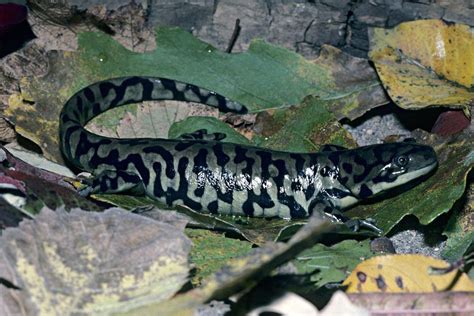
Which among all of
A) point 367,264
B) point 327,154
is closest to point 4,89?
point 327,154

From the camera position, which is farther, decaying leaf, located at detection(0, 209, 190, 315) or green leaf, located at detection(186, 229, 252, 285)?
green leaf, located at detection(186, 229, 252, 285)

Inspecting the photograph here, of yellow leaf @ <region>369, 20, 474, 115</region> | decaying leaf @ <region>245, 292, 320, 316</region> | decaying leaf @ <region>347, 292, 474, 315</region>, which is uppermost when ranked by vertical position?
yellow leaf @ <region>369, 20, 474, 115</region>

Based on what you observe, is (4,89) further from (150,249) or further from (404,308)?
(404,308)

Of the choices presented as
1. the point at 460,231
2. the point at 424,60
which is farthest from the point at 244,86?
the point at 460,231

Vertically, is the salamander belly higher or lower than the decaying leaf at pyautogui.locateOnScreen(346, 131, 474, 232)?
lower

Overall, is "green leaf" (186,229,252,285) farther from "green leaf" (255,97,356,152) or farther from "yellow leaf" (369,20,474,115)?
"yellow leaf" (369,20,474,115)

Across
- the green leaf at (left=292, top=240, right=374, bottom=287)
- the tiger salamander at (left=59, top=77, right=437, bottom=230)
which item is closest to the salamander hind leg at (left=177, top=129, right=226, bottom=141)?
the tiger salamander at (left=59, top=77, right=437, bottom=230)
